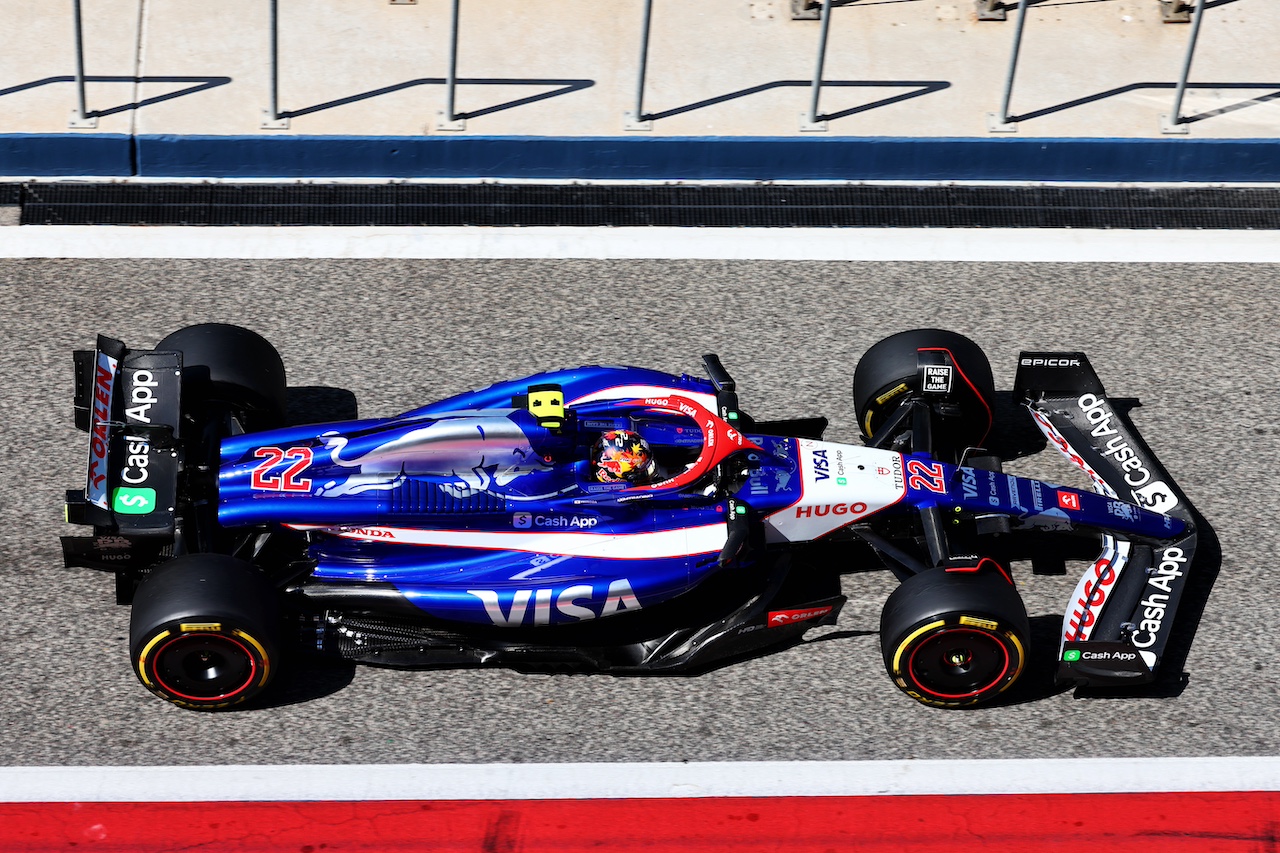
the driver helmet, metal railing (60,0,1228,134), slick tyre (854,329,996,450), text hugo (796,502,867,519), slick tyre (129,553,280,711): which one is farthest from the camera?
metal railing (60,0,1228,134)

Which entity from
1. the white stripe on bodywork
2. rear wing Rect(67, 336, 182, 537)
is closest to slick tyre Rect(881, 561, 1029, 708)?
the white stripe on bodywork

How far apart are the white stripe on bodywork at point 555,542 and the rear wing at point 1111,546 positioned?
165cm

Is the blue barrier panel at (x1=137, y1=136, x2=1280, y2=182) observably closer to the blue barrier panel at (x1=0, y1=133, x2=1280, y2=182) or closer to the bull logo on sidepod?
the blue barrier panel at (x1=0, y1=133, x2=1280, y2=182)

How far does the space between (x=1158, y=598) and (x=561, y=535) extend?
8.70 ft

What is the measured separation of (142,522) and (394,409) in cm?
209

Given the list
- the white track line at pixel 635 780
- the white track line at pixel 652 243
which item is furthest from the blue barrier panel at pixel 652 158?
the white track line at pixel 635 780

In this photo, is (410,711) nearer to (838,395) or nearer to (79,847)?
(79,847)

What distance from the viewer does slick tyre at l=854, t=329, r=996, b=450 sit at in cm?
781

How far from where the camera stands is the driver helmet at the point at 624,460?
22.6 feet

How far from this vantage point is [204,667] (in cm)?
658

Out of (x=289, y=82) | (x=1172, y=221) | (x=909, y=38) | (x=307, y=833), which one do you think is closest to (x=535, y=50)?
(x=289, y=82)

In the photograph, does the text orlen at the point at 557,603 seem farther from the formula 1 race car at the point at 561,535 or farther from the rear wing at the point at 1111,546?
the rear wing at the point at 1111,546

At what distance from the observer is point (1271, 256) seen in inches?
385

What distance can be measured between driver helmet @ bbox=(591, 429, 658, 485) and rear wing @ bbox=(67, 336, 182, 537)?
1.82m
